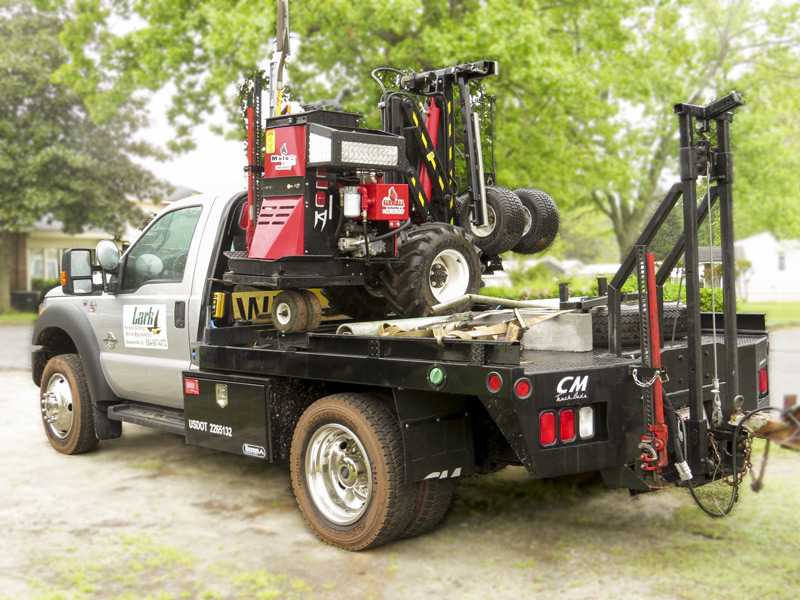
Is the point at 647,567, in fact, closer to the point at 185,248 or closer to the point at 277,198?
the point at 277,198

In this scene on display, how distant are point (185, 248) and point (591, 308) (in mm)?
3022

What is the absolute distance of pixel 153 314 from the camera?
6.64 meters

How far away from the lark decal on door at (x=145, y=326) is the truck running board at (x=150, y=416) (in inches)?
19.9

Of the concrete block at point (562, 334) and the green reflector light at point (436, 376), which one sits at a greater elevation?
the concrete block at point (562, 334)

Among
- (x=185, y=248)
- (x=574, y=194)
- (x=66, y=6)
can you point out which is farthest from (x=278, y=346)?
(x=66, y=6)

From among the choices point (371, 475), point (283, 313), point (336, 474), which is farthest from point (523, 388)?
point (283, 313)

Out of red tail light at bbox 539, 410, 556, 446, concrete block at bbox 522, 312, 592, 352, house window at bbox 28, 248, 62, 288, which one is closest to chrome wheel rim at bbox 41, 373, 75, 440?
concrete block at bbox 522, 312, 592, 352

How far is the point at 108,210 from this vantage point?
31625 mm

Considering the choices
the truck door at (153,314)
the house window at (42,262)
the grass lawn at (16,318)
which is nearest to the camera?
the truck door at (153,314)

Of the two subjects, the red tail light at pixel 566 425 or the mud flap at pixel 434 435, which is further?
the mud flap at pixel 434 435

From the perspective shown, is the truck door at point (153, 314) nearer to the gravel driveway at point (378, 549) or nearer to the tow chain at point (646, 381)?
the gravel driveway at point (378, 549)

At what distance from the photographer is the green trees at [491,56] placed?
17016mm

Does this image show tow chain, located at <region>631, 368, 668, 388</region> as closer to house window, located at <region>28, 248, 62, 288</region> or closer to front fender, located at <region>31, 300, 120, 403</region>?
front fender, located at <region>31, 300, 120, 403</region>

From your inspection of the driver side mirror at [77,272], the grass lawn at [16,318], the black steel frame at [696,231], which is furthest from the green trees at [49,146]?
the black steel frame at [696,231]
